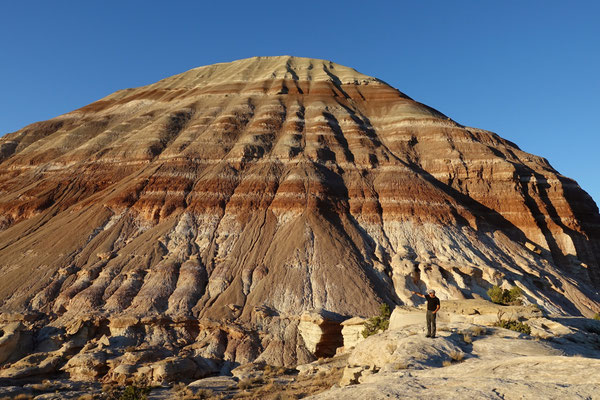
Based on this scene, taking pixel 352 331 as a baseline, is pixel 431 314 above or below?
above

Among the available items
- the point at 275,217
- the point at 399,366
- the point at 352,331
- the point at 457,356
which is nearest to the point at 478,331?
the point at 457,356

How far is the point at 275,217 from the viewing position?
41812 mm

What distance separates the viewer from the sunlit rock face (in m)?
33.1

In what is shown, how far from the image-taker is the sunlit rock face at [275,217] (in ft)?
108

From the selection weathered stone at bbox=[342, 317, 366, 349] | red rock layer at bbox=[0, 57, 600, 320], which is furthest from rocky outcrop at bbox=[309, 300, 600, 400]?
red rock layer at bbox=[0, 57, 600, 320]

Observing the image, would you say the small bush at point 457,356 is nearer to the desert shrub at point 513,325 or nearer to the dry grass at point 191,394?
the desert shrub at point 513,325

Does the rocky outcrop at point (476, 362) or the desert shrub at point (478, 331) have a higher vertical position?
the desert shrub at point (478, 331)

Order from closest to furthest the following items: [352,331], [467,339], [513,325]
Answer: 1. [467,339]
2. [513,325]
3. [352,331]

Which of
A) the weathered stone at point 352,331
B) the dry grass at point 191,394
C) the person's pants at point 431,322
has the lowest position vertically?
the dry grass at point 191,394

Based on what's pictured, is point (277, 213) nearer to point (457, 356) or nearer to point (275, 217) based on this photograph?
point (275, 217)

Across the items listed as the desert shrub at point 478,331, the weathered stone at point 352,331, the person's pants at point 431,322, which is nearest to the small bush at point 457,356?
the person's pants at point 431,322

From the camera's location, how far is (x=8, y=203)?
45844mm

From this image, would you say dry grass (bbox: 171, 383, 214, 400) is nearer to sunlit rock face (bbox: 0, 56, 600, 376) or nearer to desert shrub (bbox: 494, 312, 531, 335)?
desert shrub (bbox: 494, 312, 531, 335)

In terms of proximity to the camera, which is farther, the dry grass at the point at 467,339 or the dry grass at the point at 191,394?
the dry grass at the point at 191,394
